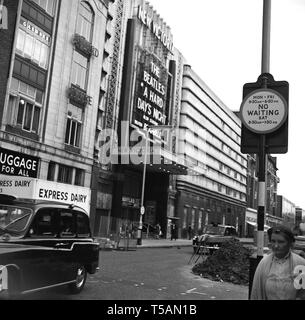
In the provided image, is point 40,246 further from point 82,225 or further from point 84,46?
point 84,46

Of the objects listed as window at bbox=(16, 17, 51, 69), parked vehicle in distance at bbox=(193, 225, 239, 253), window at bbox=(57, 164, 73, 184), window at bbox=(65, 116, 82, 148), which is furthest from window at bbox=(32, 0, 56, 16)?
parked vehicle in distance at bbox=(193, 225, 239, 253)

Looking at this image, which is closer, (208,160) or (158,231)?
(158,231)

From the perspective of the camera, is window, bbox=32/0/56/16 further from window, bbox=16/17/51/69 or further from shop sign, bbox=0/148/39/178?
shop sign, bbox=0/148/39/178

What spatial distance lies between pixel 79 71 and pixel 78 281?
28016mm

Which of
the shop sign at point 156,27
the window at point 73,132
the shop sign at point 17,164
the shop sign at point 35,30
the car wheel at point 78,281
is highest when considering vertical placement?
the shop sign at point 156,27

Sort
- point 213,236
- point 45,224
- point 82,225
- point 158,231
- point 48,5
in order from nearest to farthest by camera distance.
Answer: point 45,224
point 82,225
point 213,236
point 48,5
point 158,231

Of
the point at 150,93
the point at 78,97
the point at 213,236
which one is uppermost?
the point at 150,93

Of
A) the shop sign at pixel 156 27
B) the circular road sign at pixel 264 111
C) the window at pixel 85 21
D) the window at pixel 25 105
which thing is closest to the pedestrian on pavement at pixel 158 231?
the shop sign at pixel 156 27

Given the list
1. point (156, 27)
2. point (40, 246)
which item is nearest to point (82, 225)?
point (40, 246)

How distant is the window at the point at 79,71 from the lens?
34.2 meters

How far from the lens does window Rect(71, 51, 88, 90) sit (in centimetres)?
3416

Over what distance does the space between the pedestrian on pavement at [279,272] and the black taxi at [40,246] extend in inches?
156

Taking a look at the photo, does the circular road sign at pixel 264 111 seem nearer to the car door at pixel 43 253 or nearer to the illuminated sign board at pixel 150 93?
the car door at pixel 43 253

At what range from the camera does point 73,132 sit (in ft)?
112
